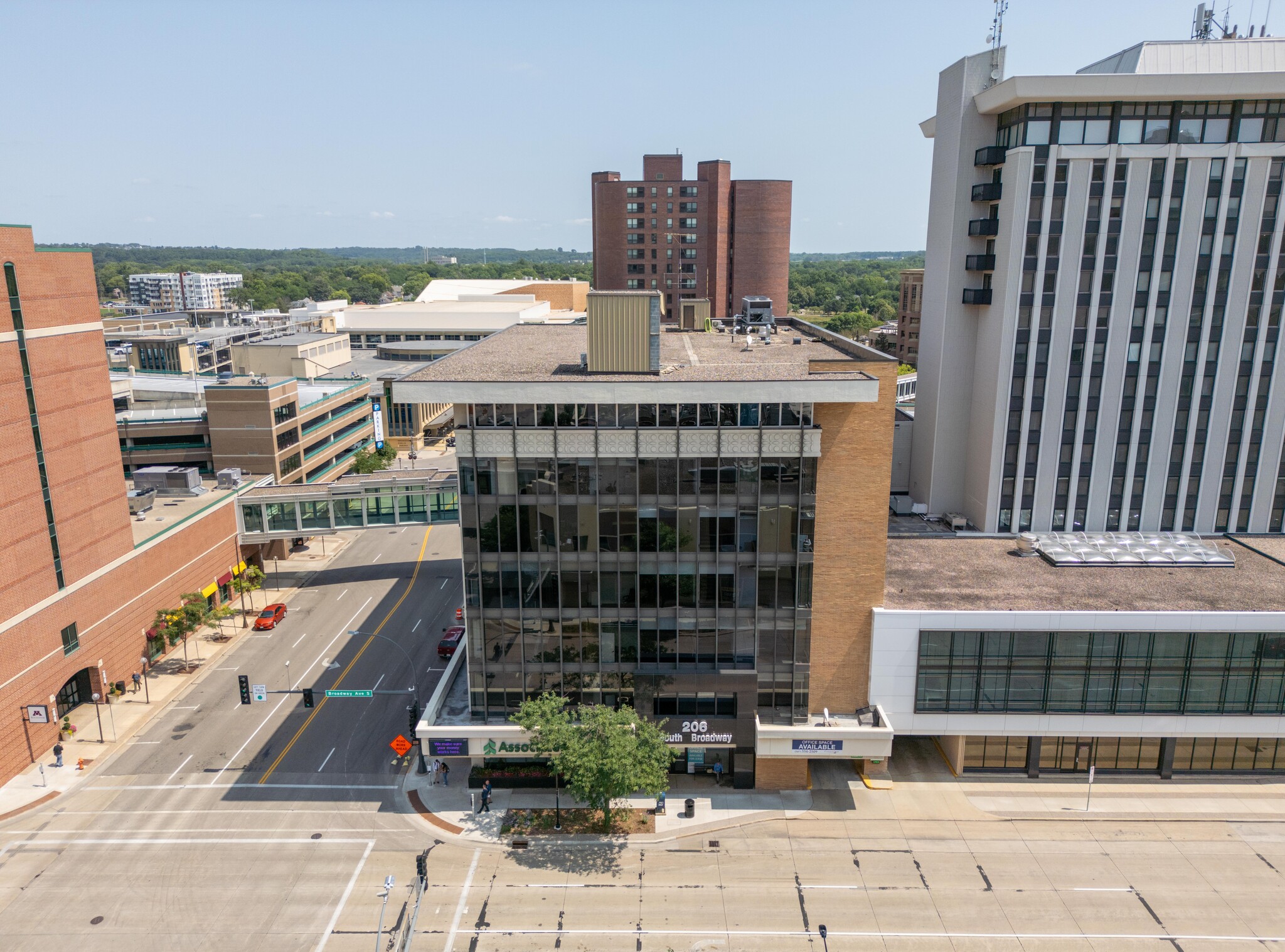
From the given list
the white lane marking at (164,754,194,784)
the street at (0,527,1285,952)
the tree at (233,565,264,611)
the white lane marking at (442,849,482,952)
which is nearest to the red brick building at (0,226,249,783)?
the street at (0,527,1285,952)

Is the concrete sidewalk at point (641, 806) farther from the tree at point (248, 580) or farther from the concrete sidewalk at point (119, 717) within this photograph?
the tree at point (248, 580)

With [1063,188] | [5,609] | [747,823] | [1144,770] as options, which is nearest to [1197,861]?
[1144,770]

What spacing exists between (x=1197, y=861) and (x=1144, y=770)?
7.09 m

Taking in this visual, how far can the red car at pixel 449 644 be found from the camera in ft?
193

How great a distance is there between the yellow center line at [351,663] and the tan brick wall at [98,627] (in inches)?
486

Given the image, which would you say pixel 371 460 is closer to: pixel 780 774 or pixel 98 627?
pixel 98 627

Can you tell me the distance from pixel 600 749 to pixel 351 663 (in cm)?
2806

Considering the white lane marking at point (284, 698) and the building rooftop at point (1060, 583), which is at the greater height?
the building rooftop at point (1060, 583)

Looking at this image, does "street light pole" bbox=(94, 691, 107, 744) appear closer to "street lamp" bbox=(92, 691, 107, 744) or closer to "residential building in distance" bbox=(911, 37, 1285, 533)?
"street lamp" bbox=(92, 691, 107, 744)

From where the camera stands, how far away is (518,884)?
121ft

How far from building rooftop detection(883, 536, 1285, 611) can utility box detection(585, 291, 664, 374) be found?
1782 cm

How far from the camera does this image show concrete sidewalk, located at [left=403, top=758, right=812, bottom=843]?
40469 mm

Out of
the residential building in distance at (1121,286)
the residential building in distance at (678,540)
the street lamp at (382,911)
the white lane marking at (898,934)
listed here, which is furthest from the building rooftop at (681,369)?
the white lane marking at (898,934)

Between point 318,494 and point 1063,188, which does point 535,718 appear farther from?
point 1063,188
